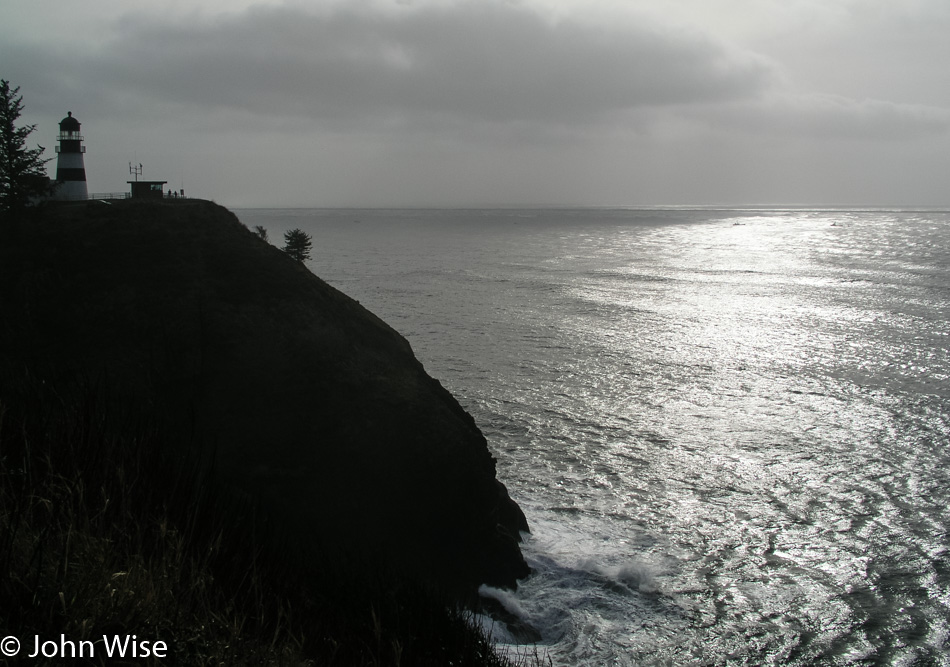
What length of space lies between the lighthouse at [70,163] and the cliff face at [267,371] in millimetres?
12263

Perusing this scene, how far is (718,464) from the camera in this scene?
102 feet

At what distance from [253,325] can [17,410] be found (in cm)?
1216

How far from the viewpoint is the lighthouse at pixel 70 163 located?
4131 centimetres

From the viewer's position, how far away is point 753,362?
49688 millimetres

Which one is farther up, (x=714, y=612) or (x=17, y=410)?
Answer: (x=17, y=410)

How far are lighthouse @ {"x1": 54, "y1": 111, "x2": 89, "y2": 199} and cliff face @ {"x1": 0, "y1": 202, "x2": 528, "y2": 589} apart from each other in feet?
40.2

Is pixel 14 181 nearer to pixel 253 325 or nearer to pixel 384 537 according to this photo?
pixel 253 325

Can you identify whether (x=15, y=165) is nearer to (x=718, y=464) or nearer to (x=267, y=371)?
(x=267, y=371)

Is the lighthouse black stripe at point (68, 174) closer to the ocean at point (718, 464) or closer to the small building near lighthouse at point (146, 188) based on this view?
the small building near lighthouse at point (146, 188)

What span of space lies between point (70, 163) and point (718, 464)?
40.8 m

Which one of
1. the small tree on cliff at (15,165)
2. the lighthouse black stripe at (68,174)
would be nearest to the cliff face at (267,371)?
the small tree on cliff at (15,165)

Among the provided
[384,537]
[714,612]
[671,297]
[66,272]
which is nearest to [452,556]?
[384,537]

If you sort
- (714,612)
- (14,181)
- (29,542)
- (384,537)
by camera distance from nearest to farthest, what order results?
1. (29,542)
2. (714,612)
3. (384,537)
4. (14,181)

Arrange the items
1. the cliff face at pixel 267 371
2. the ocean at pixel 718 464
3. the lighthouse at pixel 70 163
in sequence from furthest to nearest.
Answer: the lighthouse at pixel 70 163, the cliff face at pixel 267 371, the ocean at pixel 718 464
